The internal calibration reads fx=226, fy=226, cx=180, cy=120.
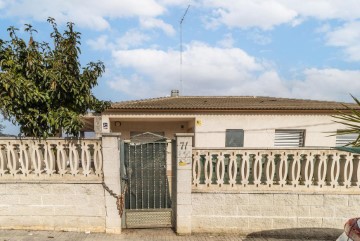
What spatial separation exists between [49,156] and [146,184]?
7.74ft

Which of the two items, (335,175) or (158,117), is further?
(158,117)

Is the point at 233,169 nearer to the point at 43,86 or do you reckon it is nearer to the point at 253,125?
the point at 43,86

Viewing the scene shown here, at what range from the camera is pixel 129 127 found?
41.7 feet

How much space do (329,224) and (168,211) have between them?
3823 millimetres

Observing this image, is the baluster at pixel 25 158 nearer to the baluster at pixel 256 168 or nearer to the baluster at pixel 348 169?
the baluster at pixel 256 168

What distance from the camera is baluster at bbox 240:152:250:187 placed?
524cm

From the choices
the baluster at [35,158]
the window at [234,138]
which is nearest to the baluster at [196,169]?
the baluster at [35,158]

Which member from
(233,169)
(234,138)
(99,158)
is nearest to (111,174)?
(99,158)

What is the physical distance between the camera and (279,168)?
528 cm

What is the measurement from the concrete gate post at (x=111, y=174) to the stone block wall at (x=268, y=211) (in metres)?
1.81

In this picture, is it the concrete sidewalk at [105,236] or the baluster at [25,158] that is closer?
the concrete sidewalk at [105,236]

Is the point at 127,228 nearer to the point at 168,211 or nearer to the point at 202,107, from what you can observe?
the point at 168,211

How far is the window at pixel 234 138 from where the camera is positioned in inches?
431

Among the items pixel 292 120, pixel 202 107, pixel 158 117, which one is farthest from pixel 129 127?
pixel 292 120
